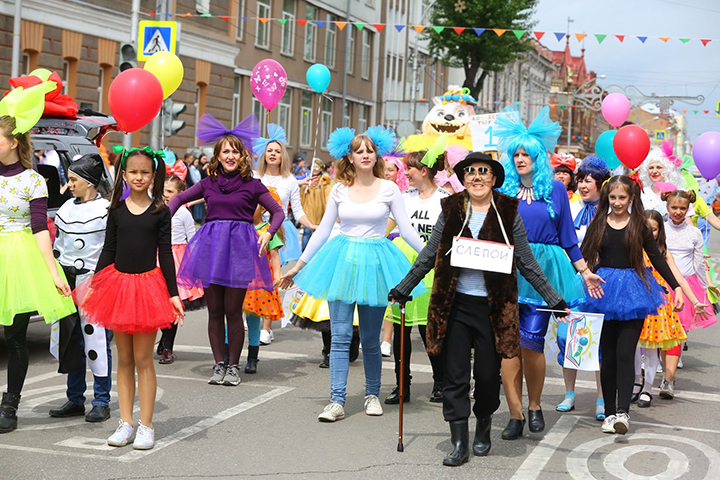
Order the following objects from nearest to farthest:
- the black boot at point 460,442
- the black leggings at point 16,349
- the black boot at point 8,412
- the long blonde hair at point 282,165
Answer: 1. the black boot at point 460,442
2. the black boot at point 8,412
3. the black leggings at point 16,349
4. the long blonde hair at point 282,165

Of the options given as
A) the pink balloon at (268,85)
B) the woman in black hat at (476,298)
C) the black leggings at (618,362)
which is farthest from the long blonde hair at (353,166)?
the pink balloon at (268,85)

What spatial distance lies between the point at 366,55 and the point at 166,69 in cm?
3878

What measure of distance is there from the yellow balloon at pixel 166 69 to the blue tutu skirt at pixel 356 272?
13.0ft

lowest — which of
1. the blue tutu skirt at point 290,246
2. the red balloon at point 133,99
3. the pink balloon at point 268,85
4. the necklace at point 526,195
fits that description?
the blue tutu skirt at point 290,246

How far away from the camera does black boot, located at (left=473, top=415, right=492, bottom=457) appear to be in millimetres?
6020

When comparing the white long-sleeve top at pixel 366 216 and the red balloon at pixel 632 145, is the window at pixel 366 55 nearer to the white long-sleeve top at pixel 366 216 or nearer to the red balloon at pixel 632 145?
the red balloon at pixel 632 145

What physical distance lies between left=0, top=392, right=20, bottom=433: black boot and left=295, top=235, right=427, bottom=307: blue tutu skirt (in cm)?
205

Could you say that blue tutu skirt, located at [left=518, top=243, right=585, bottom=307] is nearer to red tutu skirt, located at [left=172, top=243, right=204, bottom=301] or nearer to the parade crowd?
the parade crowd

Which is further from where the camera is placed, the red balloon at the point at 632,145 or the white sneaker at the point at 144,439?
the red balloon at the point at 632,145

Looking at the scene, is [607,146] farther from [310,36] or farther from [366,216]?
[310,36]

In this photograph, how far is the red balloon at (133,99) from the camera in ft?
24.5

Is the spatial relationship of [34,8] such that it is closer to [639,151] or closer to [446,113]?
[446,113]

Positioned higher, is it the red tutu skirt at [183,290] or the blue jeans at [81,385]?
the red tutu skirt at [183,290]

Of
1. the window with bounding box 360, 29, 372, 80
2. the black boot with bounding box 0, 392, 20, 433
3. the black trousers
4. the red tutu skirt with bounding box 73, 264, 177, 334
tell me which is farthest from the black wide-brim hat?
the window with bounding box 360, 29, 372, 80
